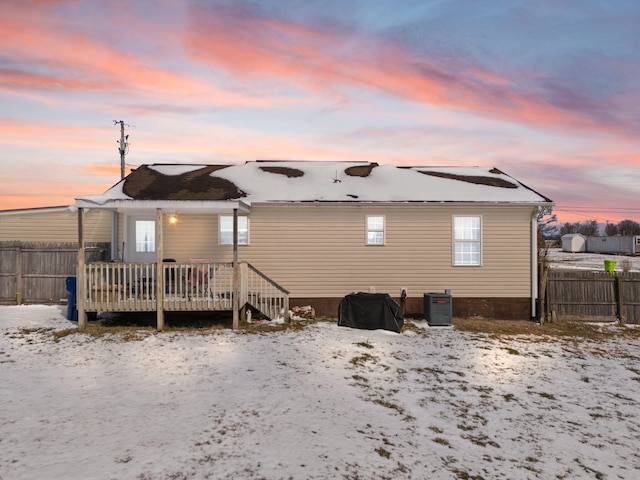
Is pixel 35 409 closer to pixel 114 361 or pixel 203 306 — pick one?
pixel 114 361

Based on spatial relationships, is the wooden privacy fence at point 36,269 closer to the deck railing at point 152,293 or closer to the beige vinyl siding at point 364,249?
the deck railing at point 152,293

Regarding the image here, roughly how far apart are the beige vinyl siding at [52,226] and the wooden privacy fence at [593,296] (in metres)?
15.5

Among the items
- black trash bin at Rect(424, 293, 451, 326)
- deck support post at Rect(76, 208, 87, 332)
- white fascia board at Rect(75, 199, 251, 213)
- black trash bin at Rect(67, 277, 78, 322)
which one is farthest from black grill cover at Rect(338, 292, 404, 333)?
black trash bin at Rect(67, 277, 78, 322)

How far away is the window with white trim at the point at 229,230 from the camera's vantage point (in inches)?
521

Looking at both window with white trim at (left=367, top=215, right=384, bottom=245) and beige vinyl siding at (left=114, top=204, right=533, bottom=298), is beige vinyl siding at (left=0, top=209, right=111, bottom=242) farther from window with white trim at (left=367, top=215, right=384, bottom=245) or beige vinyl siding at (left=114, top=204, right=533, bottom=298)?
window with white trim at (left=367, top=215, right=384, bottom=245)

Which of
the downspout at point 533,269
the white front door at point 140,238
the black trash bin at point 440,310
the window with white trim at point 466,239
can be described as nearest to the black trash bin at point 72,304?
the white front door at point 140,238

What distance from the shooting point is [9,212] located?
15008mm

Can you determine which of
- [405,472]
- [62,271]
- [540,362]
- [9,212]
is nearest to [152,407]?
[405,472]

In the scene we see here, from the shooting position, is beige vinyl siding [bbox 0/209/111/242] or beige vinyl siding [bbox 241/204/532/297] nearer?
beige vinyl siding [bbox 241/204/532/297]

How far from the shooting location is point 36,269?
46.0 feet

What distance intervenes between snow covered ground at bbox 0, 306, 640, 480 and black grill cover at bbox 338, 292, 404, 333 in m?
1.03

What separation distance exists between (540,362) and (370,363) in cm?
382

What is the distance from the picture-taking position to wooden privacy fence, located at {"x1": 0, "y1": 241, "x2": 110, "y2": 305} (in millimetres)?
13938

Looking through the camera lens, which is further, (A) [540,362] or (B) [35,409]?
(A) [540,362]
